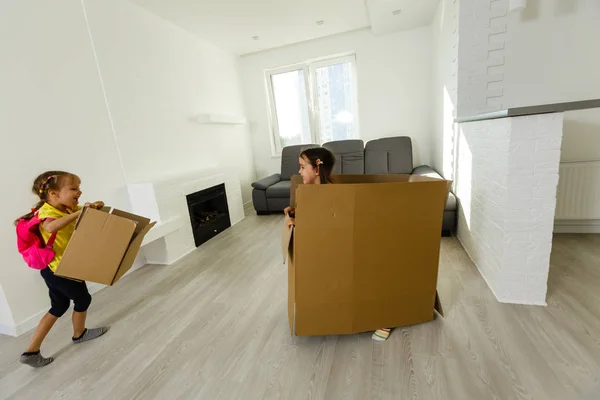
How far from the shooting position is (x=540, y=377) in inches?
45.3

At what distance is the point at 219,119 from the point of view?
380cm

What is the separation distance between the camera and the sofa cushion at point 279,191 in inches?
153

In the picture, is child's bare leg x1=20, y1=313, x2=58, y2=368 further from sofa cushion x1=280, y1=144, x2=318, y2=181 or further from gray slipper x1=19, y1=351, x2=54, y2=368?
sofa cushion x1=280, y1=144, x2=318, y2=181

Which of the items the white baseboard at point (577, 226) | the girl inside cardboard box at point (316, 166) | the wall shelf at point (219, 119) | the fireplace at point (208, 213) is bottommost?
the white baseboard at point (577, 226)

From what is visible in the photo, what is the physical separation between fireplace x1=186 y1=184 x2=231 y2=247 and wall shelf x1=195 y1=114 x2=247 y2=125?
88 cm

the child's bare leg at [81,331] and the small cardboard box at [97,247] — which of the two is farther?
the child's bare leg at [81,331]

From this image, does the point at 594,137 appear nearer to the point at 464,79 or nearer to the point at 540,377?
the point at 464,79

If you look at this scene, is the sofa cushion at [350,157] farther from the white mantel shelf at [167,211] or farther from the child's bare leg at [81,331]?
the child's bare leg at [81,331]

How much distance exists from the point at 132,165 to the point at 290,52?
3.13 m

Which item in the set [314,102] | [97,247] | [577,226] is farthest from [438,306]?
[314,102]

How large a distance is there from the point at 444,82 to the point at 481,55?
0.64 m

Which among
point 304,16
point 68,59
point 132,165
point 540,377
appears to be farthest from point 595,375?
point 304,16

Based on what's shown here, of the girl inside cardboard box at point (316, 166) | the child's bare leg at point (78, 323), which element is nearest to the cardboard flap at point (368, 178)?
the girl inside cardboard box at point (316, 166)

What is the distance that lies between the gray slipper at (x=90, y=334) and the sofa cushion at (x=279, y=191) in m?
2.54
